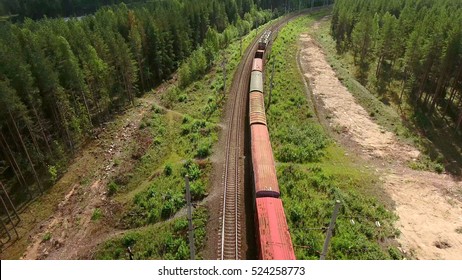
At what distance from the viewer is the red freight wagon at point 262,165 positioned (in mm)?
31031

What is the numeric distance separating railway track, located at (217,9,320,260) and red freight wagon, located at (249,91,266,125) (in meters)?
3.36

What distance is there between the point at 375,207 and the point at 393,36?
163ft

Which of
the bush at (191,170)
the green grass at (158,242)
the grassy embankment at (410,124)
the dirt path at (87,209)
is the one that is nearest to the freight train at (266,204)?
the green grass at (158,242)

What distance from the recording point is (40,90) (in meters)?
42.4

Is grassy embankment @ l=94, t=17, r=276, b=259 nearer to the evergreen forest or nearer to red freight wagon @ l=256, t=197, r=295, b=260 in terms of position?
red freight wagon @ l=256, t=197, r=295, b=260

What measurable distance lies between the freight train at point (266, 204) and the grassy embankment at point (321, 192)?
2122mm

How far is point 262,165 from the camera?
35125 millimetres

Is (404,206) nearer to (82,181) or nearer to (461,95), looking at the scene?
(461,95)

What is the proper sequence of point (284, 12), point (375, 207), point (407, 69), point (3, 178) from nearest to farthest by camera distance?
point (375, 207)
point (3, 178)
point (407, 69)
point (284, 12)

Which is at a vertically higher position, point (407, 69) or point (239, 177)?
point (407, 69)

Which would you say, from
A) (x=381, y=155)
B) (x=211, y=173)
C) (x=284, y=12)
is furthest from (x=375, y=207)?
(x=284, y=12)

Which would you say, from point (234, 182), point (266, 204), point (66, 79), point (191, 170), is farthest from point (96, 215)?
point (66, 79)

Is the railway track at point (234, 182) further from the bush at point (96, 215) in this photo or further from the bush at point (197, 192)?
the bush at point (96, 215)

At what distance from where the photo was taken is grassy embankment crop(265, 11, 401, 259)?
2919 centimetres
